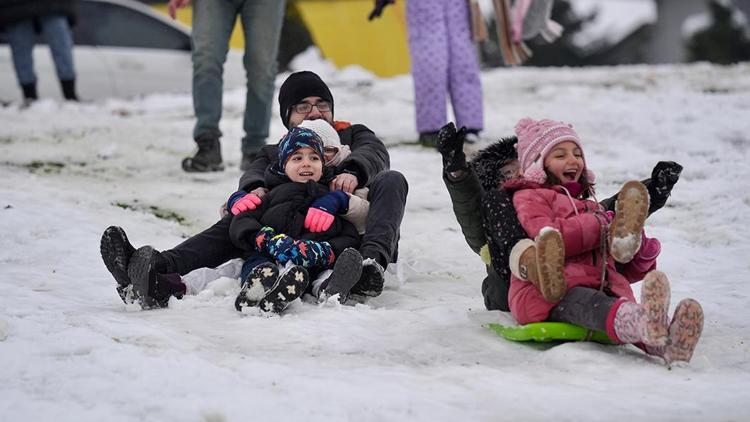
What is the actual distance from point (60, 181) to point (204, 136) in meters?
0.92

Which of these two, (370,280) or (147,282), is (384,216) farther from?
(147,282)

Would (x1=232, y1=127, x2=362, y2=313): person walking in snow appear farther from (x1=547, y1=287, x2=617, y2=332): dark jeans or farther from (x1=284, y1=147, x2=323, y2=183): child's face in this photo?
(x1=547, y1=287, x2=617, y2=332): dark jeans

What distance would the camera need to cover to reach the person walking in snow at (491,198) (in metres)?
3.83

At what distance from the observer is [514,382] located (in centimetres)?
321

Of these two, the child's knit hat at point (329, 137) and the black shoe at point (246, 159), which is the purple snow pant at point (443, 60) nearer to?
the black shoe at point (246, 159)

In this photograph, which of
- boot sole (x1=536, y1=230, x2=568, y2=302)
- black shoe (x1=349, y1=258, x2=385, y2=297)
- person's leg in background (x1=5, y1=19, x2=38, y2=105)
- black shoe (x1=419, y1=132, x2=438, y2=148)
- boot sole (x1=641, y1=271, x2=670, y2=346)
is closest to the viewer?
boot sole (x1=641, y1=271, x2=670, y2=346)

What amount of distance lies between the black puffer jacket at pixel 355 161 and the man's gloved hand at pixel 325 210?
222mm

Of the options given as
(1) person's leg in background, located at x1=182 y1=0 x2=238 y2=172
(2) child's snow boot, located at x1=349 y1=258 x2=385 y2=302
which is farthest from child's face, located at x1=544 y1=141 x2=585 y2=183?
(1) person's leg in background, located at x1=182 y1=0 x2=238 y2=172

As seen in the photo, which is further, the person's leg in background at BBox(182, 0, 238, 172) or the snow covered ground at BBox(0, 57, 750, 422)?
the person's leg in background at BBox(182, 0, 238, 172)

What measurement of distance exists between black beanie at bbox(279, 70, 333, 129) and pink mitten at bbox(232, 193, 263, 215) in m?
0.79

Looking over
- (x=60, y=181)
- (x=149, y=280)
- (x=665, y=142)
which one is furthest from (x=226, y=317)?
(x=665, y=142)

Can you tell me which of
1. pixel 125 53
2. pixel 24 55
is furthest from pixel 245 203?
pixel 125 53

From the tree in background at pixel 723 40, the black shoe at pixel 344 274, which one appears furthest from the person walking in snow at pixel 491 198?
the tree in background at pixel 723 40

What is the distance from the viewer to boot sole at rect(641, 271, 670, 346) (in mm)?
3252
